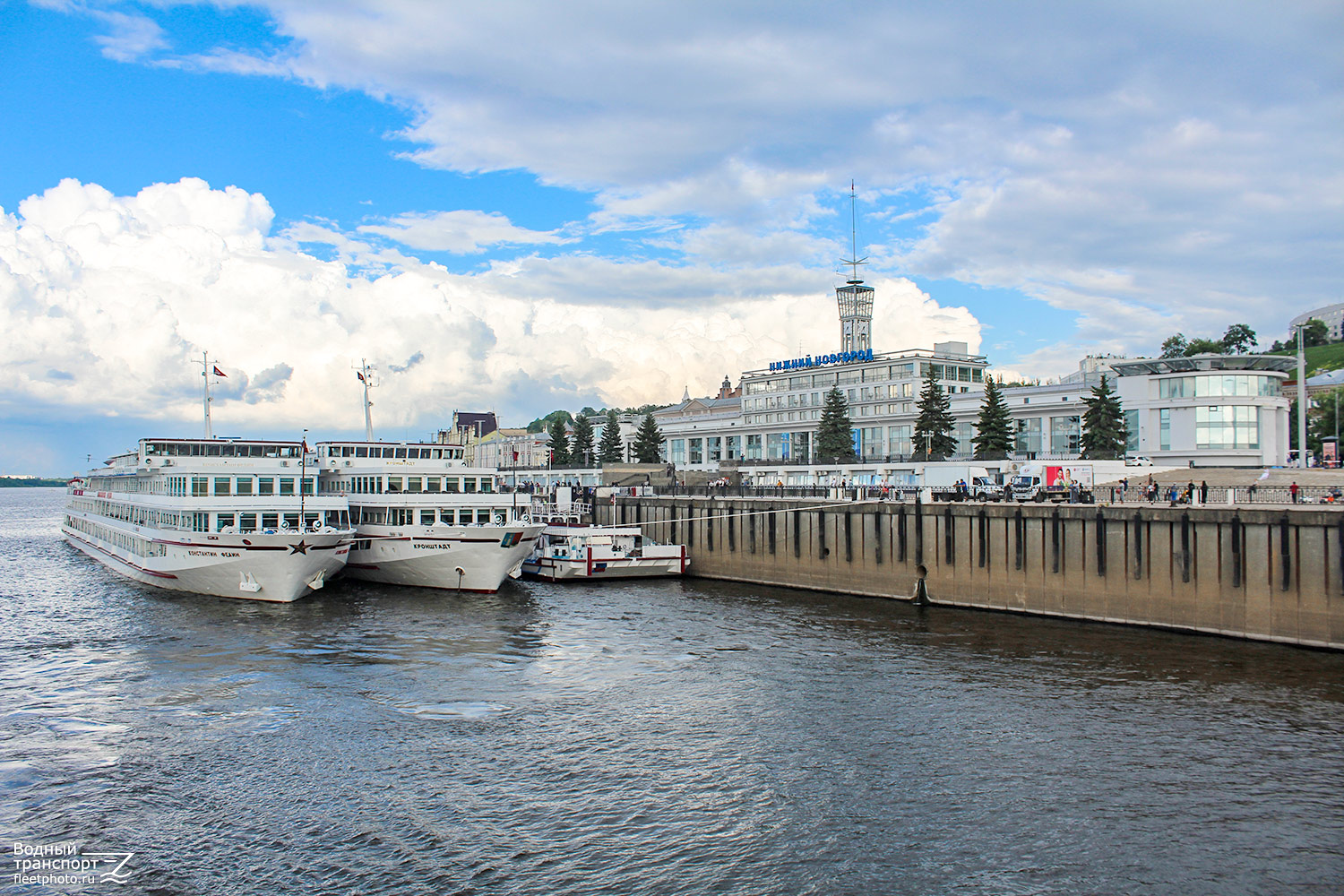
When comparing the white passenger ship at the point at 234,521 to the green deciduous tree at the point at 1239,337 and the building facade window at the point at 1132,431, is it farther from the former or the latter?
the green deciduous tree at the point at 1239,337

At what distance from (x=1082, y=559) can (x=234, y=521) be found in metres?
46.8

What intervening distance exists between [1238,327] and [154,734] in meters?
199

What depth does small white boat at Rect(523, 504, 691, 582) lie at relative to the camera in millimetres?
62812

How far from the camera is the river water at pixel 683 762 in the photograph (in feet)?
62.5

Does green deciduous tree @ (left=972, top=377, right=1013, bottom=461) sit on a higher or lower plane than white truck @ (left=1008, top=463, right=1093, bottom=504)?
higher

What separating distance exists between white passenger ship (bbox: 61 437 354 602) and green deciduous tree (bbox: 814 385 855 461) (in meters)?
71.0

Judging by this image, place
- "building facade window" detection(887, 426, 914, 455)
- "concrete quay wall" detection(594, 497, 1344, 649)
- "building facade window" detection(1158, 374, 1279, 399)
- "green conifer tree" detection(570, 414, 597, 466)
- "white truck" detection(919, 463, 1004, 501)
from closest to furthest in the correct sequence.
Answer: "concrete quay wall" detection(594, 497, 1344, 649) → "white truck" detection(919, 463, 1004, 501) → "building facade window" detection(1158, 374, 1279, 399) → "building facade window" detection(887, 426, 914, 455) → "green conifer tree" detection(570, 414, 597, 466)

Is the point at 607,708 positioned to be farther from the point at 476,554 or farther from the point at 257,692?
the point at 476,554

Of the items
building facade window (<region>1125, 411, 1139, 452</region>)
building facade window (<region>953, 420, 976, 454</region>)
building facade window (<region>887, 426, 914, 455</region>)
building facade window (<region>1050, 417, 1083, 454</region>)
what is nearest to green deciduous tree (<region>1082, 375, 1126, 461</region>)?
building facade window (<region>1125, 411, 1139, 452</region>)

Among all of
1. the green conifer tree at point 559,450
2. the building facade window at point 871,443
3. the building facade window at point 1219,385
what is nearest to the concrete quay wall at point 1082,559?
the building facade window at point 1219,385

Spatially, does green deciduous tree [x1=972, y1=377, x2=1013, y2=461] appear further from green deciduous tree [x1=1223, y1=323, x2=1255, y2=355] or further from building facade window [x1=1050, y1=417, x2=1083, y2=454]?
green deciduous tree [x1=1223, y1=323, x2=1255, y2=355]

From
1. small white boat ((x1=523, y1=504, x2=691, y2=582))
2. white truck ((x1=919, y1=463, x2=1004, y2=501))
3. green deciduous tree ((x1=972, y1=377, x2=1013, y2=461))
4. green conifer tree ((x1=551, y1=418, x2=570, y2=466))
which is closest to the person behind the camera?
small white boat ((x1=523, y1=504, x2=691, y2=582))

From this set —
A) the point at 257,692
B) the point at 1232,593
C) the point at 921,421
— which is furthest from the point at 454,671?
the point at 921,421

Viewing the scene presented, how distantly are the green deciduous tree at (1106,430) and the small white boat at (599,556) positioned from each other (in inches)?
1582
